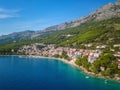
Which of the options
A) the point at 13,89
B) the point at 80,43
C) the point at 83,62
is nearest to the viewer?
the point at 13,89

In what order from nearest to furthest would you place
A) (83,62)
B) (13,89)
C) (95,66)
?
(13,89)
(95,66)
(83,62)

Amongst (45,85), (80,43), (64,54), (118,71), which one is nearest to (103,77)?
(118,71)

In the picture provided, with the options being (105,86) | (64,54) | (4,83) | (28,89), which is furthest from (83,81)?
(64,54)

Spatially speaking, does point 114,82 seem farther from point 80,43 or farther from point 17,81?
point 80,43

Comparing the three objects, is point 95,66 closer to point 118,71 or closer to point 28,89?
point 118,71

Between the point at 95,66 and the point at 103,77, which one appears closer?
the point at 103,77

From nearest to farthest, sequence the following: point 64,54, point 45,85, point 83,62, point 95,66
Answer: point 45,85 → point 95,66 → point 83,62 → point 64,54

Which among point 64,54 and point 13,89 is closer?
point 13,89

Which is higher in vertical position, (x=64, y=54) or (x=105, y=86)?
(x=64, y=54)

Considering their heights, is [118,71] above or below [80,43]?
below
